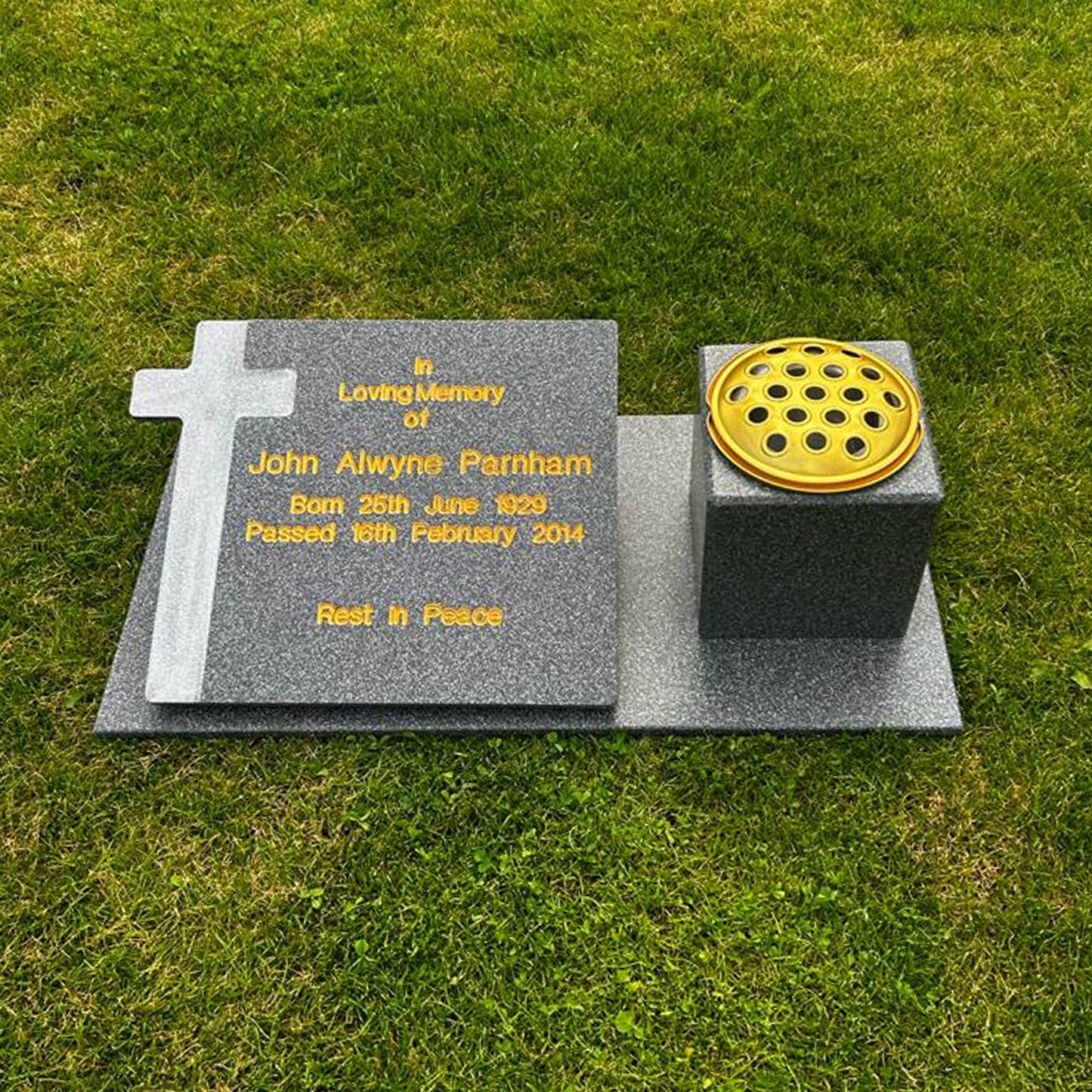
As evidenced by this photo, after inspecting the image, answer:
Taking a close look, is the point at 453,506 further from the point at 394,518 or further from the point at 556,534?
the point at 556,534

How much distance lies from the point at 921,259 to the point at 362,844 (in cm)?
328

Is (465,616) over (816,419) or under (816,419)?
under

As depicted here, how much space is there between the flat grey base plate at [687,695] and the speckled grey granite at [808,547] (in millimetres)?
90

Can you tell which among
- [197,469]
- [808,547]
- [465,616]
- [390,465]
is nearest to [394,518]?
[390,465]

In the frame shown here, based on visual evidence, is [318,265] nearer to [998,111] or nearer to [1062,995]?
[998,111]

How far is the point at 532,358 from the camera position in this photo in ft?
12.0

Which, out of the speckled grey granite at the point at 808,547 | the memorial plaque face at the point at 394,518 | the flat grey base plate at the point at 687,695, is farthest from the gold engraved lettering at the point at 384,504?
the speckled grey granite at the point at 808,547

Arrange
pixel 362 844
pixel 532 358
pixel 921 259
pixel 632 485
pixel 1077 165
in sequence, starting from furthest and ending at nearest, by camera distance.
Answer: pixel 1077 165 → pixel 921 259 → pixel 632 485 → pixel 532 358 → pixel 362 844

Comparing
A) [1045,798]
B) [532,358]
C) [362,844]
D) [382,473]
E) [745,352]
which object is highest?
[745,352]

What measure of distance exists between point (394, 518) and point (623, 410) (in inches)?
46.6

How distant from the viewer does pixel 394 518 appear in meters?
3.46

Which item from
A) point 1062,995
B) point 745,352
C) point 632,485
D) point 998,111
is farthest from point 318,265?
point 1062,995

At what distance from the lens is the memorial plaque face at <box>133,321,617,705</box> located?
130 inches

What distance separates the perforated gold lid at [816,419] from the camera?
2.93 meters
